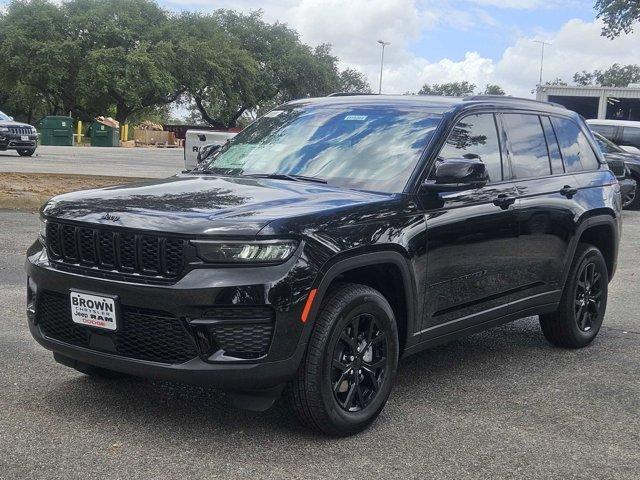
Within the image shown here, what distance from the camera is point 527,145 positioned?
5.88 meters

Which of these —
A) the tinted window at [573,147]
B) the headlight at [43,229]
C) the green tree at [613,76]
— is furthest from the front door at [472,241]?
the green tree at [613,76]

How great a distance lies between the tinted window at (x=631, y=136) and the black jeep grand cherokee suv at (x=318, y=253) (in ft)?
46.7

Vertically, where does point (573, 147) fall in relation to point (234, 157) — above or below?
above

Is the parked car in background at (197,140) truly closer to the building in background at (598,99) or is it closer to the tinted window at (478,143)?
the tinted window at (478,143)

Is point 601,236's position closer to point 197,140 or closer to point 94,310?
point 94,310

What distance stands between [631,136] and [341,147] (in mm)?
15839

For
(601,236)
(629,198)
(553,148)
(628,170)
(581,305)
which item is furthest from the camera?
(629,198)

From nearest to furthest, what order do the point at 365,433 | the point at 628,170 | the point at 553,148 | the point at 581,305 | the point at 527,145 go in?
the point at 365,433 < the point at 527,145 < the point at 553,148 < the point at 581,305 < the point at 628,170

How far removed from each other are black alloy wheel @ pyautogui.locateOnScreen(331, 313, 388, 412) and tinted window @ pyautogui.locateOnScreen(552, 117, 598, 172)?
2593 millimetres

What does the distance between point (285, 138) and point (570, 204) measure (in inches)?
83.4

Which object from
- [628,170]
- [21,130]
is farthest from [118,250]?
[21,130]

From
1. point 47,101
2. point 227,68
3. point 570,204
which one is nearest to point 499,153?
point 570,204

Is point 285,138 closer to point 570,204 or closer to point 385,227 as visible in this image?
point 385,227

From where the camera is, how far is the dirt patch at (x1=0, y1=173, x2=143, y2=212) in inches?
521
